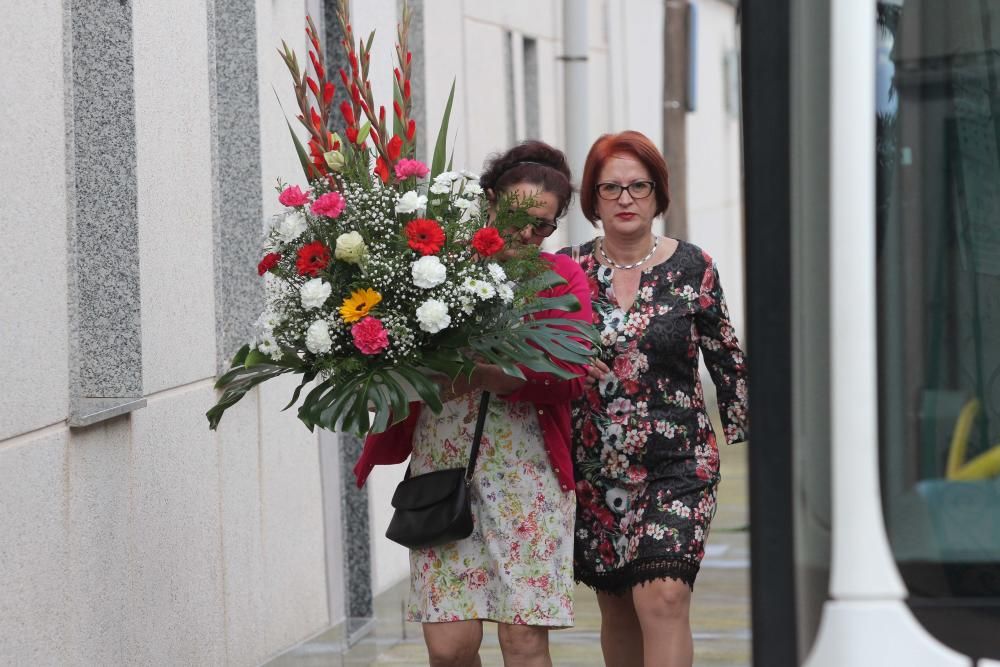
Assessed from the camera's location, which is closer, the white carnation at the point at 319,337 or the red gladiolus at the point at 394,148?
the white carnation at the point at 319,337

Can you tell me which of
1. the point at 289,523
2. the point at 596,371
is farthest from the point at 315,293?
the point at 289,523

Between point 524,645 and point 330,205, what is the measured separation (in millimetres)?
1350

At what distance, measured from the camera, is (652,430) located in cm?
518

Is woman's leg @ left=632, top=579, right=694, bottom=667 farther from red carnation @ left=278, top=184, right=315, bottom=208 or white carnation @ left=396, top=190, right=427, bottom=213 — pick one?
red carnation @ left=278, top=184, right=315, bottom=208

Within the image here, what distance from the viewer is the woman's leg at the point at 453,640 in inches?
192

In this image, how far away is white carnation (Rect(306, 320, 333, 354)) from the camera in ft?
14.3

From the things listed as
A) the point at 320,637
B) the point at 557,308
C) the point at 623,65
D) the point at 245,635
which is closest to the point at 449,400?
the point at 557,308

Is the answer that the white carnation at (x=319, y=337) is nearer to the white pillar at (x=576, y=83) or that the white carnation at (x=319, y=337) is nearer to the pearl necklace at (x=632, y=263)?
the pearl necklace at (x=632, y=263)

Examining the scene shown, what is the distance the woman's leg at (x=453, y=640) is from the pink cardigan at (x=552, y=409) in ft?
1.49

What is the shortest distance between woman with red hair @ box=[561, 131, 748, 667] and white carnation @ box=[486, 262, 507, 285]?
0.69 m

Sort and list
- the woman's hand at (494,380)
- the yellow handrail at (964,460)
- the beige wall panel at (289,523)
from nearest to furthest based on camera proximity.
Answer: the yellow handrail at (964,460) → the woman's hand at (494,380) → the beige wall panel at (289,523)

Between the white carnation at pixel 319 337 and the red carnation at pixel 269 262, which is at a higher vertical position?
the red carnation at pixel 269 262

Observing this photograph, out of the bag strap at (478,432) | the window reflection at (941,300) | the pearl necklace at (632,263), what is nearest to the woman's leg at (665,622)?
the bag strap at (478,432)

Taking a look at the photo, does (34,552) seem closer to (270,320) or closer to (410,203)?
(270,320)
